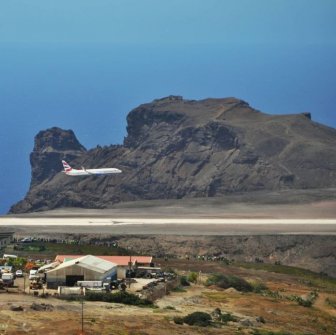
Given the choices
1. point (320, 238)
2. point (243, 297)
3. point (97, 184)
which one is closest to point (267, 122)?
point (97, 184)

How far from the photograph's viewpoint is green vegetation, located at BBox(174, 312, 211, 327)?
5891 centimetres

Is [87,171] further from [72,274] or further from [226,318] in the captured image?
[226,318]

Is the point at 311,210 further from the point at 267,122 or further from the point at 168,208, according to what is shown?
the point at 267,122

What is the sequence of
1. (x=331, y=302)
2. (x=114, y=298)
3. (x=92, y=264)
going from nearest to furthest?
(x=114, y=298)
(x=92, y=264)
(x=331, y=302)

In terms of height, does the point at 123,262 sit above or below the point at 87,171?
below

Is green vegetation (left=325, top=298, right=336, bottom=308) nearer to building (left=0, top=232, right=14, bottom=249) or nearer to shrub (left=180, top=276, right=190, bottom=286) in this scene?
shrub (left=180, top=276, right=190, bottom=286)

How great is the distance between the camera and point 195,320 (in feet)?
194

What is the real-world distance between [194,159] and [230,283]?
7557 centimetres

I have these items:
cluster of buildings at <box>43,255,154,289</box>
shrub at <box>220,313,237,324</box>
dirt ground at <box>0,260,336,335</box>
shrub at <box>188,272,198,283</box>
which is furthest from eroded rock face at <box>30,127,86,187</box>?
shrub at <box>220,313,237,324</box>

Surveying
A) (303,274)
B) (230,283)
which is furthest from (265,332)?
(303,274)

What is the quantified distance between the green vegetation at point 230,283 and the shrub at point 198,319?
16060 mm

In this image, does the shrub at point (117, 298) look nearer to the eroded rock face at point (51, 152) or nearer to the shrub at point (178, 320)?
the shrub at point (178, 320)

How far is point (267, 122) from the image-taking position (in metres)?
161

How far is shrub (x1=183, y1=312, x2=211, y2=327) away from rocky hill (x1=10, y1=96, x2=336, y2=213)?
8309cm
